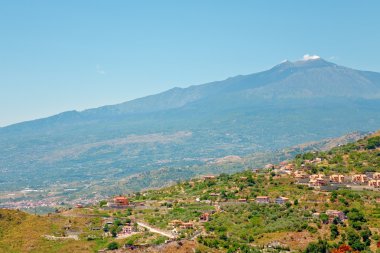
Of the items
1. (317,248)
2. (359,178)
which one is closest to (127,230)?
(317,248)

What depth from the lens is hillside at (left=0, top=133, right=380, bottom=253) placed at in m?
63.4

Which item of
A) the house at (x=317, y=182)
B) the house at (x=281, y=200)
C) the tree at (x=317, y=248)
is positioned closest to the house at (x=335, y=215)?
the tree at (x=317, y=248)

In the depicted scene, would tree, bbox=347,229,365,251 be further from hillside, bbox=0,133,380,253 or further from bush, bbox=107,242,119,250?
bush, bbox=107,242,119,250

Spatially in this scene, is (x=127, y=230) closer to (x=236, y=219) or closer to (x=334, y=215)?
(x=236, y=219)

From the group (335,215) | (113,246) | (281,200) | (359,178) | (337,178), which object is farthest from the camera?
(337,178)

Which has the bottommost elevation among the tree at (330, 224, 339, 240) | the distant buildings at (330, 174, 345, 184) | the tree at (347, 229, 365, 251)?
the tree at (347, 229, 365, 251)

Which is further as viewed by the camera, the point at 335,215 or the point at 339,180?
the point at 339,180

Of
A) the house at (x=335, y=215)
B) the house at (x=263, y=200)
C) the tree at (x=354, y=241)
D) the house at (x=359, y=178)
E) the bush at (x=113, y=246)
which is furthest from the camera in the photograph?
the house at (x=359, y=178)

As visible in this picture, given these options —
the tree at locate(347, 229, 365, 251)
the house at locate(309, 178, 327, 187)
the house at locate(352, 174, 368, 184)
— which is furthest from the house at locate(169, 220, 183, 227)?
the house at locate(352, 174, 368, 184)

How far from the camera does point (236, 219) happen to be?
73562 mm

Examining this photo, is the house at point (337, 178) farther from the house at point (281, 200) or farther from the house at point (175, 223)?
the house at point (175, 223)

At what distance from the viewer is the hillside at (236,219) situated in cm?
6338

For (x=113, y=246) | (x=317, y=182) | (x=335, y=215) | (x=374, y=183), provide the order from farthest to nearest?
(x=317, y=182) < (x=374, y=183) < (x=335, y=215) < (x=113, y=246)

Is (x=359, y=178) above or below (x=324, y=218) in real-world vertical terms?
above
